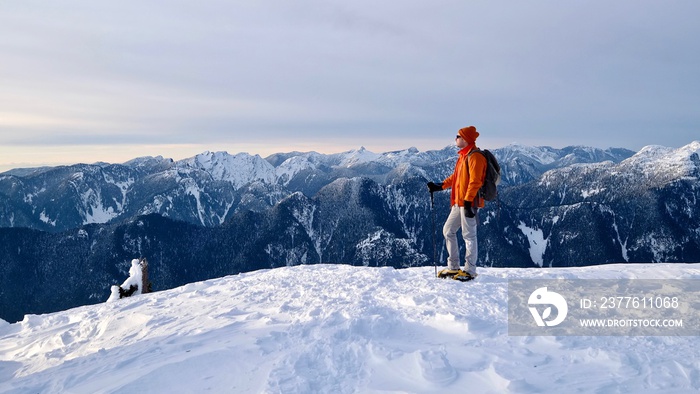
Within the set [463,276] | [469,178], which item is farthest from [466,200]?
[463,276]

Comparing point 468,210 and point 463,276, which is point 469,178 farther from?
point 463,276

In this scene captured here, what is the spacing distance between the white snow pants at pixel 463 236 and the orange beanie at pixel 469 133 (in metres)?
1.83

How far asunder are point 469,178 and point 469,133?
4.27ft

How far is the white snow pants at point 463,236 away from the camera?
34.1ft

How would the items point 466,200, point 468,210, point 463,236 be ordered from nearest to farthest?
point 466,200 < point 468,210 < point 463,236

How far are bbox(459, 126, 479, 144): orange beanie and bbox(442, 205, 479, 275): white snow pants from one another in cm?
183

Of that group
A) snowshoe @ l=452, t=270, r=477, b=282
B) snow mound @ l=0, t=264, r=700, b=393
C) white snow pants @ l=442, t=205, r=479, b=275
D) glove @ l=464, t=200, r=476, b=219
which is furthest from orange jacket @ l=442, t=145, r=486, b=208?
snow mound @ l=0, t=264, r=700, b=393

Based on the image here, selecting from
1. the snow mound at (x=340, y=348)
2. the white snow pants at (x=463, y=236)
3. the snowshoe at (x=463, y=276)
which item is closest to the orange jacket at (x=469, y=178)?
the white snow pants at (x=463, y=236)

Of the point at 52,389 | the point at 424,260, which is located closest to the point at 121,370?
the point at 52,389

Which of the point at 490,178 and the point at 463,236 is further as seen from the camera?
the point at 463,236

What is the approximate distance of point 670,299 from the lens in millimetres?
8586

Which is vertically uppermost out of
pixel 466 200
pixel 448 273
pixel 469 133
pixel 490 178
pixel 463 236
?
pixel 469 133

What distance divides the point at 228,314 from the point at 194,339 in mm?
1502

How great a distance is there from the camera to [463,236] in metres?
10.9
